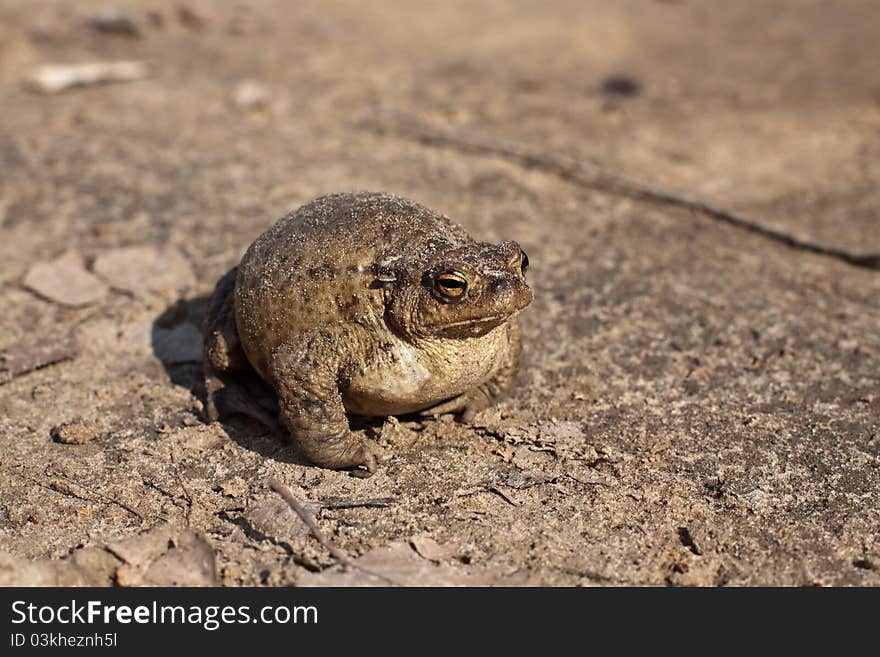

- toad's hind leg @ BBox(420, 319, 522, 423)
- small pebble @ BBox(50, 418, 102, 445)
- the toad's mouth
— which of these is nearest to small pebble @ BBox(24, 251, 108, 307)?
small pebble @ BBox(50, 418, 102, 445)

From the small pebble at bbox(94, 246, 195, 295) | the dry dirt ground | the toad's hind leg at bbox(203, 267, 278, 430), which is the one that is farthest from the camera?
the small pebble at bbox(94, 246, 195, 295)

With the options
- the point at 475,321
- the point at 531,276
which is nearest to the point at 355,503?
the point at 475,321

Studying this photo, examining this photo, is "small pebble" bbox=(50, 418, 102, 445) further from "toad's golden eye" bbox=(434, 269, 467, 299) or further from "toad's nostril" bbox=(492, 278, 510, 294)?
→ "toad's nostril" bbox=(492, 278, 510, 294)

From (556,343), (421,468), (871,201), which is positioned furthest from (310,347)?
(871,201)

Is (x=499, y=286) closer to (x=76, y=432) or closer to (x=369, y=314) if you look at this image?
(x=369, y=314)

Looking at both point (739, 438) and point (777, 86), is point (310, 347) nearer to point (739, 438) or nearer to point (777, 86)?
point (739, 438)

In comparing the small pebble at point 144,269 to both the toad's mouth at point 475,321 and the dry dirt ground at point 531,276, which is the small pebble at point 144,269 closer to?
the dry dirt ground at point 531,276

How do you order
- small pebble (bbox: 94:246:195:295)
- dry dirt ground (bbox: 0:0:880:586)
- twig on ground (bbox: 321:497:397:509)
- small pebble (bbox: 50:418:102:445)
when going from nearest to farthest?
dry dirt ground (bbox: 0:0:880:586)
twig on ground (bbox: 321:497:397:509)
small pebble (bbox: 50:418:102:445)
small pebble (bbox: 94:246:195:295)
